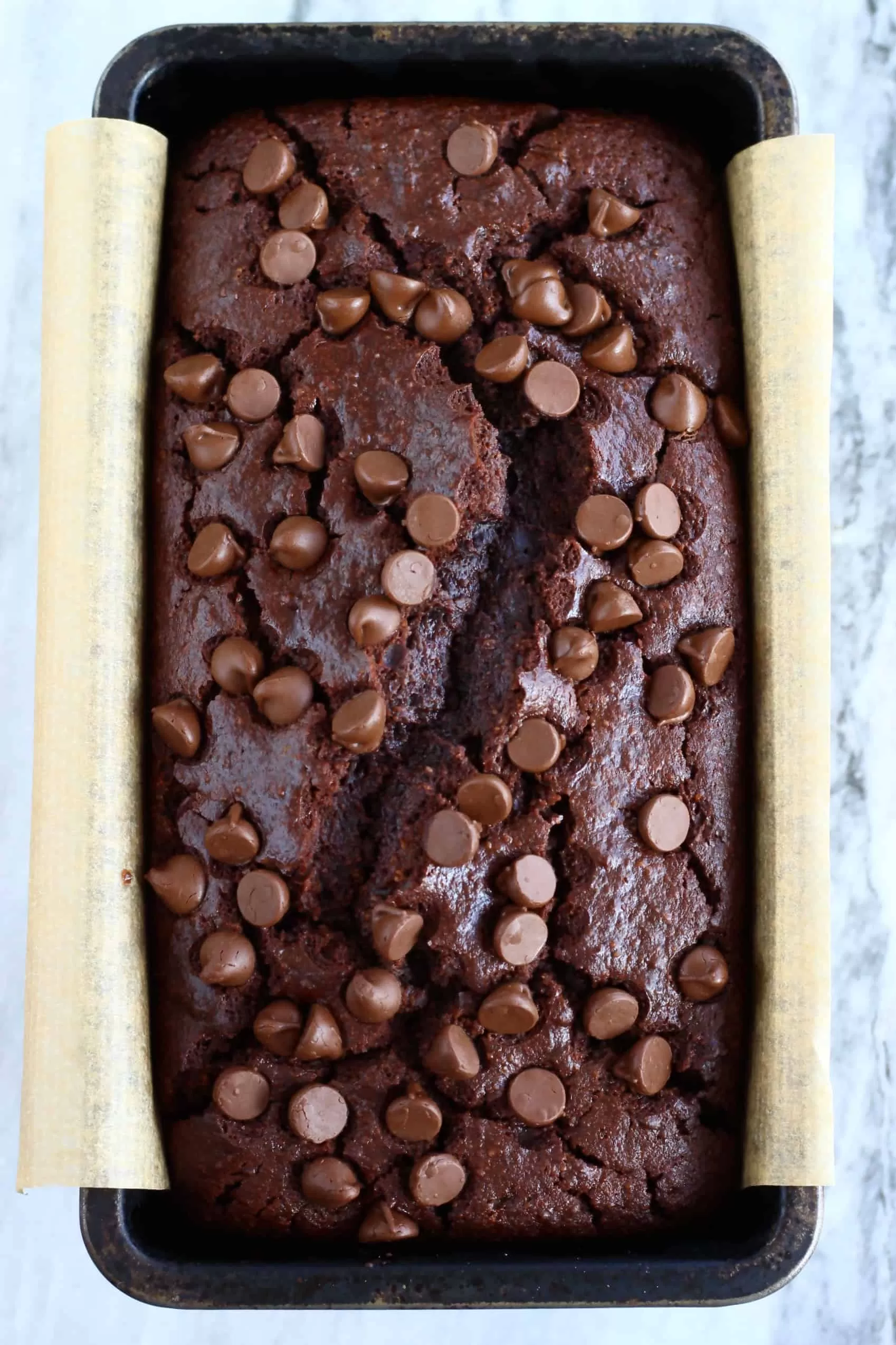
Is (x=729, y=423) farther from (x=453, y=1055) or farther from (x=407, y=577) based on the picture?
(x=453, y=1055)

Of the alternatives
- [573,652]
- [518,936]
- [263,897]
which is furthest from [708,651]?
[263,897]

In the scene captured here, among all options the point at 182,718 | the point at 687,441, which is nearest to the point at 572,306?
the point at 687,441

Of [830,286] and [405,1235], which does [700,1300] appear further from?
[830,286]

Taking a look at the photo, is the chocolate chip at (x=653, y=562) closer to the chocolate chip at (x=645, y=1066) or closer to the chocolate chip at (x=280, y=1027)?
the chocolate chip at (x=645, y=1066)

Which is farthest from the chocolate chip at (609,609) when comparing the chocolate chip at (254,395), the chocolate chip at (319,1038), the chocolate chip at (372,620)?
the chocolate chip at (319,1038)

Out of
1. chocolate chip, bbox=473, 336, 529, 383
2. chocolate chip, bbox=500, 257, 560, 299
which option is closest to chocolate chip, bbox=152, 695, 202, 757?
chocolate chip, bbox=473, 336, 529, 383

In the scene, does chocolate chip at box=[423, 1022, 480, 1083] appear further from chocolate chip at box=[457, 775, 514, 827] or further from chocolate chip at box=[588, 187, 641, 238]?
chocolate chip at box=[588, 187, 641, 238]

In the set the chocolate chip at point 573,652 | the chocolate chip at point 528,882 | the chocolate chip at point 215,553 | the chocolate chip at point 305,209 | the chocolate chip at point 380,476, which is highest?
the chocolate chip at point 305,209
